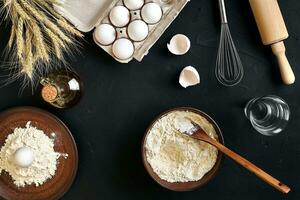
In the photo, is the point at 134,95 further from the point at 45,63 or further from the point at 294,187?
the point at 294,187

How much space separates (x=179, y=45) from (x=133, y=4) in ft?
0.64

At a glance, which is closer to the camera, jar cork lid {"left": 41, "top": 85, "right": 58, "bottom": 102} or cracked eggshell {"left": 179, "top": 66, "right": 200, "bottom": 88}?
jar cork lid {"left": 41, "top": 85, "right": 58, "bottom": 102}

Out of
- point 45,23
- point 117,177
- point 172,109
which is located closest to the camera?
point 45,23

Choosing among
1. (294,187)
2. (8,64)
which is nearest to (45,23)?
(8,64)

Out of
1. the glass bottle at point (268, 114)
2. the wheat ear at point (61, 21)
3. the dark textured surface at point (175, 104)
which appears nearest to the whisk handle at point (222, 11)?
the dark textured surface at point (175, 104)

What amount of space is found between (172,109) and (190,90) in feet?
0.38

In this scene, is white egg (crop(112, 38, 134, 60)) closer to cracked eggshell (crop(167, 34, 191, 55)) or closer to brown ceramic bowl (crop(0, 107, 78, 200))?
cracked eggshell (crop(167, 34, 191, 55))

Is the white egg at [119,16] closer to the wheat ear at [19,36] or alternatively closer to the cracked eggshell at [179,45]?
the cracked eggshell at [179,45]

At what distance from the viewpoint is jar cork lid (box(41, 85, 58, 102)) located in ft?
4.50

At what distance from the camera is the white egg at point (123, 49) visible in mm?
1422

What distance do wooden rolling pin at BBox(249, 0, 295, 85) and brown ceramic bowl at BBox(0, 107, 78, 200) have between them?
2.21ft

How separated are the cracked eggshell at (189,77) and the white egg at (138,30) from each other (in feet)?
0.55

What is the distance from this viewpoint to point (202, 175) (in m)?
1.46

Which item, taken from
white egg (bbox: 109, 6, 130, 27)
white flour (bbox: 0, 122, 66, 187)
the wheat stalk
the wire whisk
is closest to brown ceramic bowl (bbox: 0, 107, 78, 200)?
white flour (bbox: 0, 122, 66, 187)
